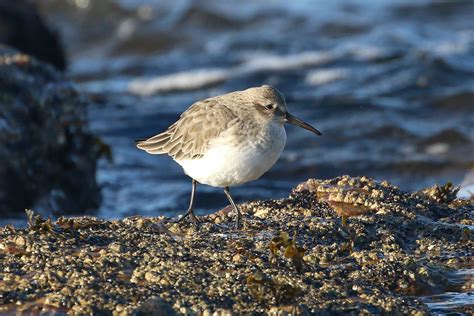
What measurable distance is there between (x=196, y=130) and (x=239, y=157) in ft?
2.20

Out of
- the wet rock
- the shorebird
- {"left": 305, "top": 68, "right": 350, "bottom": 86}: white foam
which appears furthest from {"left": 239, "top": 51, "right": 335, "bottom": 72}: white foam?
the wet rock

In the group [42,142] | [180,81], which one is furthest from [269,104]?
[180,81]

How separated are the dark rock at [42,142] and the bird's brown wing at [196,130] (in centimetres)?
283

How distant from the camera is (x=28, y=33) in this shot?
48.9ft

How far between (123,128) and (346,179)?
8086 mm

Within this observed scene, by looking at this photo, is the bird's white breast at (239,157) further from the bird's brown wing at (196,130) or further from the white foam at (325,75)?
the white foam at (325,75)

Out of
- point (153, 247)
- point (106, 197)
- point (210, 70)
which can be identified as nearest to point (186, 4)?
point (210, 70)

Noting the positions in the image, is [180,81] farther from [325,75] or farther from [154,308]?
[154,308]

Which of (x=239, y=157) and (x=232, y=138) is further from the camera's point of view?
(x=232, y=138)

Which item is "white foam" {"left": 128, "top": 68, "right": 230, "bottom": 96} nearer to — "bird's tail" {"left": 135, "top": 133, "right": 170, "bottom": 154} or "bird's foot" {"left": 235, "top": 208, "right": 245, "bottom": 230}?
"bird's tail" {"left": 135, "top": 133, "right": 170, "bottom": 154}

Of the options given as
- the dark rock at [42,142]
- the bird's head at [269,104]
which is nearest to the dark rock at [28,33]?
the dark rock at [42,142]

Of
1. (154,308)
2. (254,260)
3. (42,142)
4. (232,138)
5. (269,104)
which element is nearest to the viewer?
(154,308)

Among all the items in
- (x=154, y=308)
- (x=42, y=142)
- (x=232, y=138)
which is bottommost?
(x=154, y=308)

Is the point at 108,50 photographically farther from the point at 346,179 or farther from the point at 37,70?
the point at 346,179
